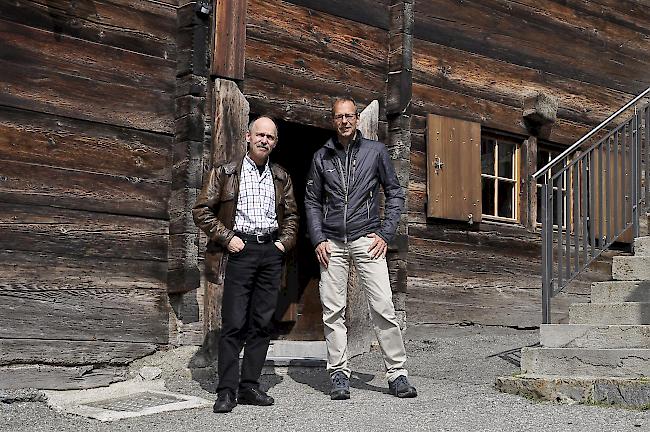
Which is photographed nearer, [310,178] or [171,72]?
[310,178]

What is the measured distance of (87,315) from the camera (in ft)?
21.4

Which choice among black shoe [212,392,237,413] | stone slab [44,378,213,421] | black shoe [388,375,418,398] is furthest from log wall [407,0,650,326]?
black shoe [212,392,237,413]

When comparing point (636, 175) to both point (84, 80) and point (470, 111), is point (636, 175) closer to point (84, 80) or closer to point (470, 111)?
point (470, 111)

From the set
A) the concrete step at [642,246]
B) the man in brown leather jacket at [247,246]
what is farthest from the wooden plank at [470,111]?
the man in brown leather jacket at [247,246]

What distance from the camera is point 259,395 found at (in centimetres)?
565

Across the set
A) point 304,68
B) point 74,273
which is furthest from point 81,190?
point 304,68

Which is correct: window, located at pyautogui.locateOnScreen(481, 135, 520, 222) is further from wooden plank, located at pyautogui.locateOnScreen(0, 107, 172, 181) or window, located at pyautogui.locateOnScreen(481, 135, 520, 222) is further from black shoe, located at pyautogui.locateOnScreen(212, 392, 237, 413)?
black shoe, located at pyautogui.locateOnScreen(212, 392, 237, 413)

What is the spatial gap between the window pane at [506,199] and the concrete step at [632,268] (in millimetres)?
2769

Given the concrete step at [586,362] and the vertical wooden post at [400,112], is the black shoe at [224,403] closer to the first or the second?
the concrete step at [586,362]

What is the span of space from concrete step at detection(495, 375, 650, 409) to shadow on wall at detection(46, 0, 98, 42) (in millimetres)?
3847

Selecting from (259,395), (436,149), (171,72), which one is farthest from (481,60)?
(259,395)

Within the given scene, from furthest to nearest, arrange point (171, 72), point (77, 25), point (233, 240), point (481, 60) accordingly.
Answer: point (481, 60)
point (171, 72)
point (77, 25)
point (233, 240)

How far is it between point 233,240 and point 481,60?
476cm

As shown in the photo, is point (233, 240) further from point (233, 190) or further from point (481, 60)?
point (481, 60)
